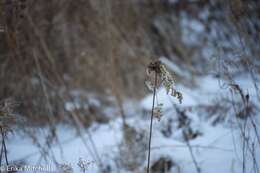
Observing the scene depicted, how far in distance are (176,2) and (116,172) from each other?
2.59 metres

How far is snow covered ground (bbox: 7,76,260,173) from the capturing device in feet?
6.13

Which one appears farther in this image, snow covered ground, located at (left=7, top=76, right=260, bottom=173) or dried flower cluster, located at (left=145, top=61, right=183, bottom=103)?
snow covered ground, located at (left=7, top=76, right=260, bottom=173)

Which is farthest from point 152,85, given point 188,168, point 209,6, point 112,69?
point 209,6

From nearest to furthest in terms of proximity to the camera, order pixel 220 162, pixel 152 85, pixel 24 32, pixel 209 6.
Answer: pixel 152 85 → pixel 220 162 → pixel 24 32 → pixel 209 6

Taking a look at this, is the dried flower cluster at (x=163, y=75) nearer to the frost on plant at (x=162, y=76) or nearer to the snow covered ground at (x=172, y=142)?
the frost on plant at (x=162, y=76)

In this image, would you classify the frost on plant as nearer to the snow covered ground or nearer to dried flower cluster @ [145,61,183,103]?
dried flower cluster @ [145,61,183,103]

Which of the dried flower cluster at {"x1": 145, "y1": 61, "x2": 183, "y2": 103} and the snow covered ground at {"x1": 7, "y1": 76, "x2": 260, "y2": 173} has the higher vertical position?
the dried flower cluster at {"x1": 145, "y1": 61, "x2": 183, "y2": 103}

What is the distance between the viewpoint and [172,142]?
228 centimetres

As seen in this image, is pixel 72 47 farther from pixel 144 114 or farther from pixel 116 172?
pixel 116 172

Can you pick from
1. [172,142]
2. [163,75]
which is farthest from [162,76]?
[172,142]

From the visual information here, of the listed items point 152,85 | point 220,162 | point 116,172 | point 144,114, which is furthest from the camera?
point 144,114

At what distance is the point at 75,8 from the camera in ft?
10.2

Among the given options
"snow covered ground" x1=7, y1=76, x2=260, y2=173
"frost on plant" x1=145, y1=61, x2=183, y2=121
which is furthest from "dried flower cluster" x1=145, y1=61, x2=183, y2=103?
"snow covered ground" x1=7, y1=76, x2=260, y2=173

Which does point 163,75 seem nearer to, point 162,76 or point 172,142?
point 162,76
